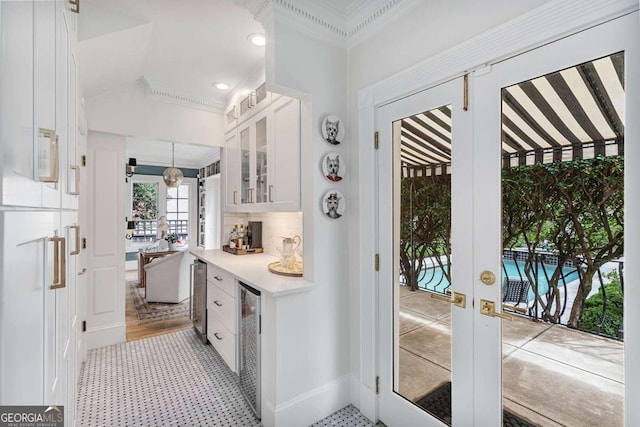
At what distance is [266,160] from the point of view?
279 centimetres

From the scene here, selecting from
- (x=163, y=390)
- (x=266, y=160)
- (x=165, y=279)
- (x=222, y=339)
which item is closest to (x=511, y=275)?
(x=266, y=160)

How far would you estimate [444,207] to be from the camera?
172cm

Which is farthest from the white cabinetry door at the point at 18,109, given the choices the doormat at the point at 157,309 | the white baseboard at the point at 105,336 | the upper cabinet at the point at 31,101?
the doormat at the point at 157,309

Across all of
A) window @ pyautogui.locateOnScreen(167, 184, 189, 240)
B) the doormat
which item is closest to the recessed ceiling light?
the doormat

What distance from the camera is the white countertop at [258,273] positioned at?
1971mm

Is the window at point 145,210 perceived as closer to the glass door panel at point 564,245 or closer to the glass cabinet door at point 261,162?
the glass cabinet door at point 261,162

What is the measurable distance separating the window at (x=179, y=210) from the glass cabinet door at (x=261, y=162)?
516 centimetres

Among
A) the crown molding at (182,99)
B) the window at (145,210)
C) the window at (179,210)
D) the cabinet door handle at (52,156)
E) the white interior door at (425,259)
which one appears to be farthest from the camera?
the window at (179,210)

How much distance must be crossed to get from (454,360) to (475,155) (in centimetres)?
108

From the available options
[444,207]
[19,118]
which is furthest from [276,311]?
[19,118]

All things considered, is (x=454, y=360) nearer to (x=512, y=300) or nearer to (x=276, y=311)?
(x=512, y=300)

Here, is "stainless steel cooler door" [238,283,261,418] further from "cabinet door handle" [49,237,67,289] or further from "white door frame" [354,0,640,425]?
"cabinet door handle" [49,237,67,289]

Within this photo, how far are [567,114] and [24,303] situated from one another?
6.30ft

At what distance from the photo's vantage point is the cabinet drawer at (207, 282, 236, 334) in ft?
8.09
